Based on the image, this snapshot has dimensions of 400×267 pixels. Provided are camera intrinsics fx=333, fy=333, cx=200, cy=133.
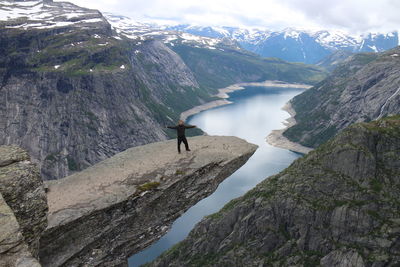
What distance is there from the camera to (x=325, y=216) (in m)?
88.3

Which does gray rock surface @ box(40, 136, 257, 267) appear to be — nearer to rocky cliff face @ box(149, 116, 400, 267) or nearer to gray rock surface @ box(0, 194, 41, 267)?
gray rock surface @ box(0, 194, 41, 267)

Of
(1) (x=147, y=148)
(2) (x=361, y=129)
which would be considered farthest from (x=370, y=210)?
(1) (x=147, y=148)

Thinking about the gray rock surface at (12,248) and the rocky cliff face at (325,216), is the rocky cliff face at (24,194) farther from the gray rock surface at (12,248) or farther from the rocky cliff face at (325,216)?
the rocky cliff face at (325,216)

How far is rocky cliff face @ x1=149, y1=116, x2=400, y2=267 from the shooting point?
274ft

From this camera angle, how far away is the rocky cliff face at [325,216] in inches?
3290

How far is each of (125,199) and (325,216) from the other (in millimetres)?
74092

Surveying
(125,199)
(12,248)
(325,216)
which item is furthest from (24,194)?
(325,216)

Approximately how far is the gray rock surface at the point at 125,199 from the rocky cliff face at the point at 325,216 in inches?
2473

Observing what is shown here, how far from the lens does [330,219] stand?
3455 inches

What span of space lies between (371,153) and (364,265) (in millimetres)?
29379

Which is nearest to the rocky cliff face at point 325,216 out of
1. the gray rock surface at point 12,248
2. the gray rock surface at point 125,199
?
the gray rock surface at point 125,199

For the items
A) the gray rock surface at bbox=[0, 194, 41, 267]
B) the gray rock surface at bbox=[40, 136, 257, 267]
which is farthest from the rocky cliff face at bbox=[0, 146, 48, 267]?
the gray rock surface at bbox=[40, 136, 257, 267]

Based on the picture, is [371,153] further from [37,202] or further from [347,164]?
[37,202]

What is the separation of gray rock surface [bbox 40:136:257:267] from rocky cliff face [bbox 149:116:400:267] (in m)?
62.8
